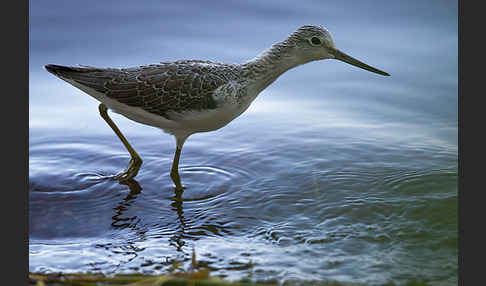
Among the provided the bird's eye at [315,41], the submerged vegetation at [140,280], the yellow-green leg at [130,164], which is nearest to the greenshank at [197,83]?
the bird's eye at [315,41]

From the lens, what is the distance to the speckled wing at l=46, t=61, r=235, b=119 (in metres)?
5.70

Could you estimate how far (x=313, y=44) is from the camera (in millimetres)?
5773

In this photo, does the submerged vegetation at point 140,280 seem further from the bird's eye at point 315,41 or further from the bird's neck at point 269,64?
the bird's eye at point 315,41

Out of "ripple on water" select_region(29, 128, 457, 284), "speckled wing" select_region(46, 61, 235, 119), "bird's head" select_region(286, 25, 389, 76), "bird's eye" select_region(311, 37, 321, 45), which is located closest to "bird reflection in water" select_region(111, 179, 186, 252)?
"ripple on water" select_region(29, 128, 457, 284)

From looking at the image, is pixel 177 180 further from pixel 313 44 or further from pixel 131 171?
pixel 313 44

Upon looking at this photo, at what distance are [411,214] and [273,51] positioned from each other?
2.27 metres

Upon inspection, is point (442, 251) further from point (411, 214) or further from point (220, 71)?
point (220, 71)

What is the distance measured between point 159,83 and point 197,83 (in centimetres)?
44

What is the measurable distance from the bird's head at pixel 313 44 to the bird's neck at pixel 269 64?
7 cm

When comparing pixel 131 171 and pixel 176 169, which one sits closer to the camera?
pixel 176 169

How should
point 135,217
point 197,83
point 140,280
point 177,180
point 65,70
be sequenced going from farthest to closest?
1. point 177,180
2. point 65,70
3. point 197,83
4. point 135,217
5. point 140,280

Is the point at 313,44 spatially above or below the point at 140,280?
above

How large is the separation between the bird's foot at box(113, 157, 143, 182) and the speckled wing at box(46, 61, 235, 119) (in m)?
1.04

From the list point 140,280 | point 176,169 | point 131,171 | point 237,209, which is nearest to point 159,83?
point 176,169
